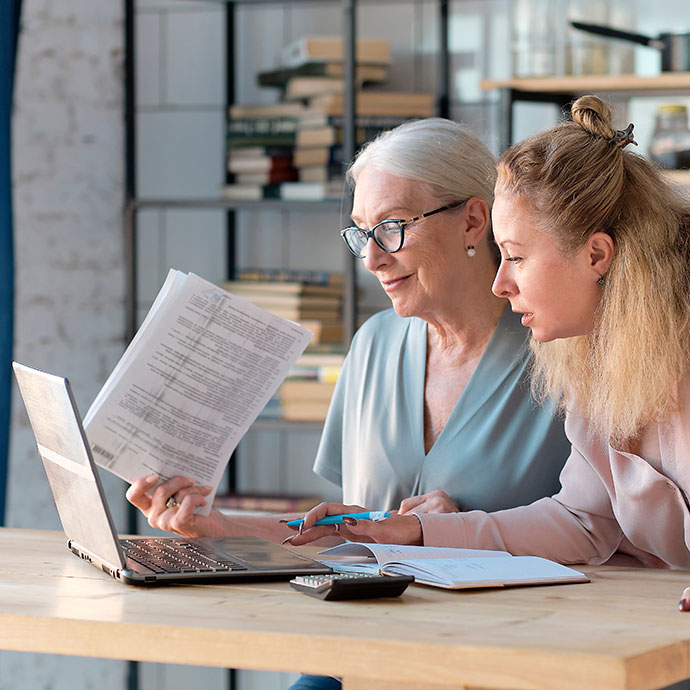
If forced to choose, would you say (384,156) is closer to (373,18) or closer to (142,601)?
(142,601)

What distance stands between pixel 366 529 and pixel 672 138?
165 centimetres

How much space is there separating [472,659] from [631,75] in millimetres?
2114

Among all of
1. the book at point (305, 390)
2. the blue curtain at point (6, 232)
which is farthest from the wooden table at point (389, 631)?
the book at point (305, 390)

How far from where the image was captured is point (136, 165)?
10.5 ft

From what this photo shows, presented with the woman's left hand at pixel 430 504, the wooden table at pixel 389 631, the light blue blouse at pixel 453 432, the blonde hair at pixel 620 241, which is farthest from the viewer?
the light blue blouse at pixel 453 432

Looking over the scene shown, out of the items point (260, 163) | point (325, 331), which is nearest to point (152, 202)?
point (260, 163)

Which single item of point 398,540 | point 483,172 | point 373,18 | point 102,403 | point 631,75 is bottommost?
point 398,540

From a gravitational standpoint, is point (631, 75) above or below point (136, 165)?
above

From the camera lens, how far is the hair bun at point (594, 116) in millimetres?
1440

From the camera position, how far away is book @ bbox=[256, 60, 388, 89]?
289cm

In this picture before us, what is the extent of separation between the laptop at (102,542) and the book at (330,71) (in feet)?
5.78

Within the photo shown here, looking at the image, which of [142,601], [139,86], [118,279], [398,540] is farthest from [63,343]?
[142,601]

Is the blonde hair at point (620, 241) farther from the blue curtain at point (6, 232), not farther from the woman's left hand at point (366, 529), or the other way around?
the blue curtain at point (6, 232)

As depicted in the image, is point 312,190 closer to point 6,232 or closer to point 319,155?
point 319,155
